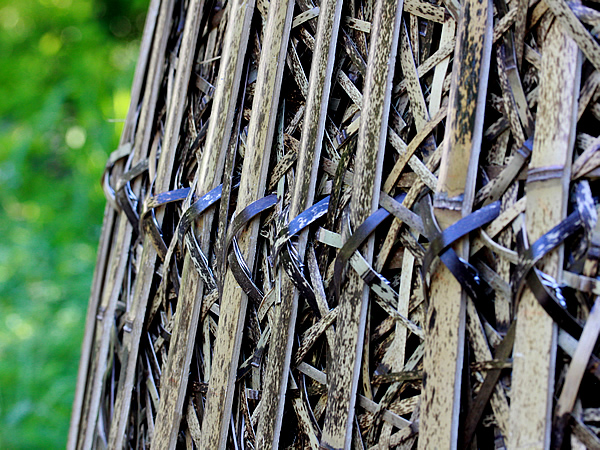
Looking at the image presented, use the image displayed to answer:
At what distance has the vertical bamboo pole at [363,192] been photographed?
675 mm

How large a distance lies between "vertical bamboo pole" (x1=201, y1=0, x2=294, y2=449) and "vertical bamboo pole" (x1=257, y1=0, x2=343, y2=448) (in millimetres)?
66

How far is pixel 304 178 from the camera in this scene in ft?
2.40

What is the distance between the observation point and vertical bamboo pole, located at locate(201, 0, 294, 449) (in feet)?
2.57

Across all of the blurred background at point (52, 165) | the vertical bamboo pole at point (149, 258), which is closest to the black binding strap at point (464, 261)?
the vertical bamboo pole at point (149, 258)

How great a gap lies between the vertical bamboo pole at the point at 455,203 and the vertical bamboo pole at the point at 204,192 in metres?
0.34

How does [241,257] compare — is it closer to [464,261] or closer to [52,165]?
[464,261]

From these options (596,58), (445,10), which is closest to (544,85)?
(596,58)

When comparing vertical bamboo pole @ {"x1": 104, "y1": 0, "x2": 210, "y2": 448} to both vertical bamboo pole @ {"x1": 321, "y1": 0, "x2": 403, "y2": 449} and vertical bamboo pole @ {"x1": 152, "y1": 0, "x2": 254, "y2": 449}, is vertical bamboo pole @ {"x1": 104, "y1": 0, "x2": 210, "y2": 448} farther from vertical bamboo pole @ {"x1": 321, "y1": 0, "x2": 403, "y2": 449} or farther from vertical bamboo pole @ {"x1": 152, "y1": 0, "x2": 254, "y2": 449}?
vertical bamboo pole @ {"x1": 321, "y1": 0, "x2": 403, "y2": 449}

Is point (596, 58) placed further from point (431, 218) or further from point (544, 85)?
point (431, 218)

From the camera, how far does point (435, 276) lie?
61 centimetres

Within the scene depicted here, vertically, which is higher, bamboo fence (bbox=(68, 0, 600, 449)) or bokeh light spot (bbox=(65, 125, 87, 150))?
bokeh light spot (bbox=(65, 125, 87, 150))

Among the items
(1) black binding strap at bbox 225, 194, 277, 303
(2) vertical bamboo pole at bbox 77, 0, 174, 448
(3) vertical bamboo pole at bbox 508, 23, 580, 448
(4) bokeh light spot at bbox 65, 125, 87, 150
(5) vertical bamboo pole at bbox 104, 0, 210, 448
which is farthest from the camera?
(4) bokeh light spot at bbox 65, 125, 87, 150

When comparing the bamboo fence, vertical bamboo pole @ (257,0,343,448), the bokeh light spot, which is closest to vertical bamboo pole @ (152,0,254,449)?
the bamboo fence

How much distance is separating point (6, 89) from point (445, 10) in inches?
117
